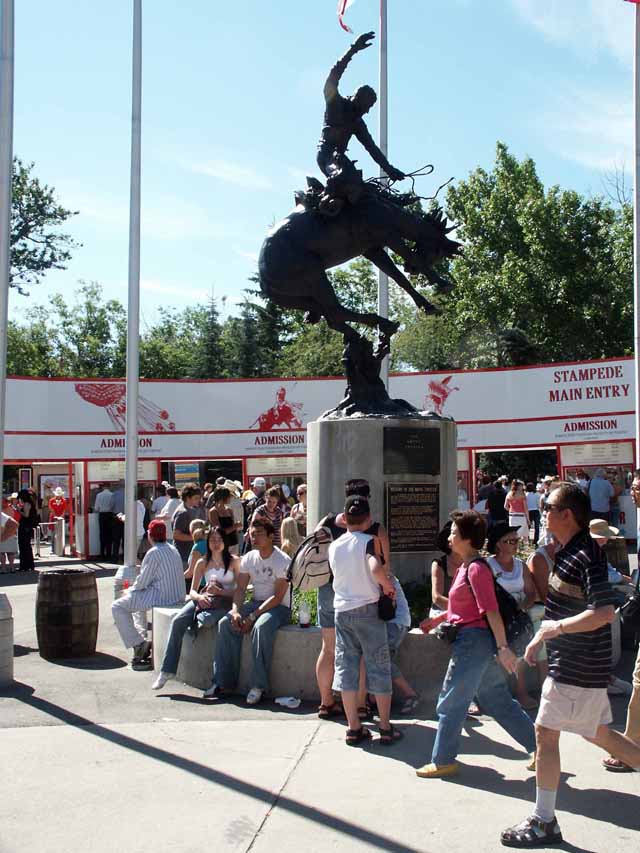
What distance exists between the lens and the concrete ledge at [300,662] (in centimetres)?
763

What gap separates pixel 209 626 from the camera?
853 cm

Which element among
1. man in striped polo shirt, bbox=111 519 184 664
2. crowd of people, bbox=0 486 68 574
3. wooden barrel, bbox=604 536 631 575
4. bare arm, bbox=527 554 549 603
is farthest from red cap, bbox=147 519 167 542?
crowd of people, bbox=0 486 68 574

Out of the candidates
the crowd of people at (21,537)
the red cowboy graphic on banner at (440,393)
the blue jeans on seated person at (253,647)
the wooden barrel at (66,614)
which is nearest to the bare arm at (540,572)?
the blue jeans on seated person at (253,647)

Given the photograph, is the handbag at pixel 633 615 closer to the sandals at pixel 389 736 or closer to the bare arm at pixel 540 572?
the bare arm at pixel 540 572

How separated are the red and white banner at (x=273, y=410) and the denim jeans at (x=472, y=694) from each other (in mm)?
18337

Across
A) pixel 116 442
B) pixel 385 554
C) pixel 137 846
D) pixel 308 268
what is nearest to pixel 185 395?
pixel 116 442

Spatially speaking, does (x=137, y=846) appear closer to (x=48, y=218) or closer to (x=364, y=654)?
(x=364, y=654)

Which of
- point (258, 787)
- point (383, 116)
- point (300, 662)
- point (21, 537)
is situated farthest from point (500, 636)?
point (21, 537)

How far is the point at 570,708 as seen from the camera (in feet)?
15.1

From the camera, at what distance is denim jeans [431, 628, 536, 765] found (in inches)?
224

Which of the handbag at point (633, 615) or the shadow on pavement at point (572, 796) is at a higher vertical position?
the handbag at point (633, 615)

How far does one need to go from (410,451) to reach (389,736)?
3.46m

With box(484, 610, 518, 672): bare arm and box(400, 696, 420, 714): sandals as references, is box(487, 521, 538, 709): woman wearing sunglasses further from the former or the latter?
box(484, 610, 518, 672): bare arm

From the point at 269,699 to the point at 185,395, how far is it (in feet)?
57.5
